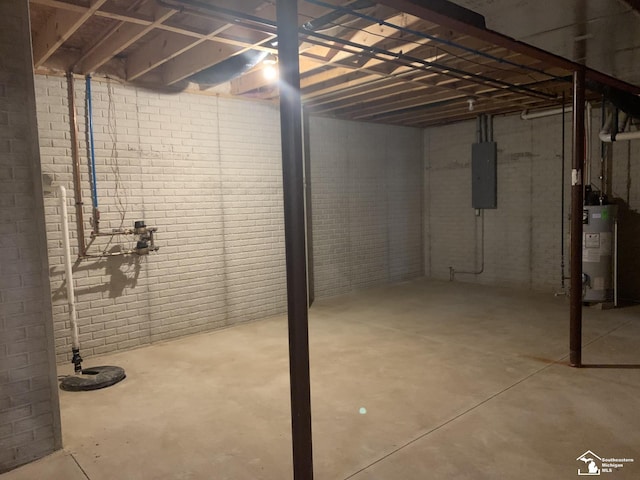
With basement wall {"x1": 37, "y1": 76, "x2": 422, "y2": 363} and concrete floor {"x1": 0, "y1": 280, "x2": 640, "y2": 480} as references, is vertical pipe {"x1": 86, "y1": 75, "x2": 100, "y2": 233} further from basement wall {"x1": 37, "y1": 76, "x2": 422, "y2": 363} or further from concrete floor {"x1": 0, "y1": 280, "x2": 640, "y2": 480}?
concrete floor {"x1": 0, "y1": 280, "x2": 640, "y2": 480}

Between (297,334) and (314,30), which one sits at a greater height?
(314,30)

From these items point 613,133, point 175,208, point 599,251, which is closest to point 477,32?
point 175,208

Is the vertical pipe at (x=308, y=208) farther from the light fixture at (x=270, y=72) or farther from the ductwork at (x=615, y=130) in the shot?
the ductwork at (x=615, y=130)

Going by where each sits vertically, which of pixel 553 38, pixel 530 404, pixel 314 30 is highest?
pixel 314 30

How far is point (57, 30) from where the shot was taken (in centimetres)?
328

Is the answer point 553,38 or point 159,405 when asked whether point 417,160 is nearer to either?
point 553,38

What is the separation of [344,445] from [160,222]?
2.98m

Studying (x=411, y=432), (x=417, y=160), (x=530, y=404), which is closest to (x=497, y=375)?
(x=530, y=404)

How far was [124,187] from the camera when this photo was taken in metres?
4.36

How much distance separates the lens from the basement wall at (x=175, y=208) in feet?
13.5

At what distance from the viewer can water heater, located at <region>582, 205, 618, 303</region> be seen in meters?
5.23

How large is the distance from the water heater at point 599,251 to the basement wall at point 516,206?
1.96 ft

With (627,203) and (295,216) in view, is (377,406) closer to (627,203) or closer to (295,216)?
(295,216)

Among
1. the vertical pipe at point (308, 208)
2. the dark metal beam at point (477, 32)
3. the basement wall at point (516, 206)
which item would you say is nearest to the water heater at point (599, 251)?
the basement wall at point (516, 206)
